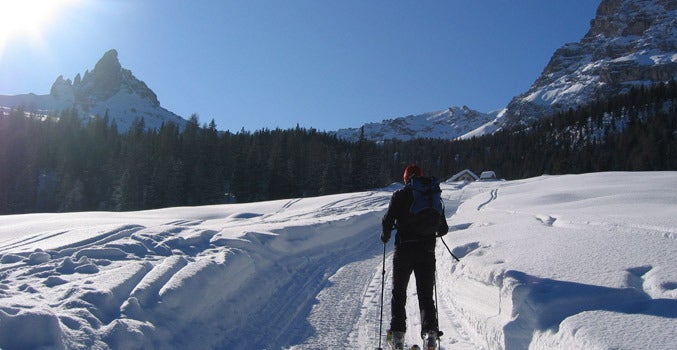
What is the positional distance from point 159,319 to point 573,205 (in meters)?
14.8

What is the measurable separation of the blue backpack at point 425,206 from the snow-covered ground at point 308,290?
1.34 m

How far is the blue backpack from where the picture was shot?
5.36 meters

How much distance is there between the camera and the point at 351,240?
1603cm

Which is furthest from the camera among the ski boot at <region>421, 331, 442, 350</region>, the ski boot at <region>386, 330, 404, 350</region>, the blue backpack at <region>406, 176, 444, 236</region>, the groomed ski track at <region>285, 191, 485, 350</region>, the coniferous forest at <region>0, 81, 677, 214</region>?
the coniferous forest at <region>0, 81, 677, 214</region>

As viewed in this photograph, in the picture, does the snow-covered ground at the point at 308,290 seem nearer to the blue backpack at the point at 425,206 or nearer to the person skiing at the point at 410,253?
the person skiing at the point at 410,253

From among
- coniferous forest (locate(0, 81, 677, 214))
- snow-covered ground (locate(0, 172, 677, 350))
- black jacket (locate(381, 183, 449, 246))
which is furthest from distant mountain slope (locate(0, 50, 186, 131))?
black jacket (locate(381, 183, 449, 246))

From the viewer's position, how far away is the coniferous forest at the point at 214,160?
60.2m

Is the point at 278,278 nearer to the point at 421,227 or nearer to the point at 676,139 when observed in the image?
the point at 421,227

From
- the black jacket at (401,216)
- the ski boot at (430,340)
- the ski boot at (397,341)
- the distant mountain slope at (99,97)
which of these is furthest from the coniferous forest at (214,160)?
the distant mountain slope at (99,97)

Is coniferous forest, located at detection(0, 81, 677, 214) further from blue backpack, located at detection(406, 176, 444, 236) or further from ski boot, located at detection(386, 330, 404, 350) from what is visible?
ski boot, located at detection(386, 330, 404, 350)

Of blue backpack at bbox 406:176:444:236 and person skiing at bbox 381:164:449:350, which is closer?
person skiing at bbox 381:164:449:350

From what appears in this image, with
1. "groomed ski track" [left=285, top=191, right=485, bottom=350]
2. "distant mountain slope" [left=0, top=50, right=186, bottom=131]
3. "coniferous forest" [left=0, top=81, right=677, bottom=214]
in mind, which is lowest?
"groomed ski track" [left=285, top=191, right=485, bottom=350]

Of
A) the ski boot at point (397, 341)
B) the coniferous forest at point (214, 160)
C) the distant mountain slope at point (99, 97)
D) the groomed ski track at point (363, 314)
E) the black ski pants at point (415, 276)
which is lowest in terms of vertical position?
the groomed ski track at point (363, 314)

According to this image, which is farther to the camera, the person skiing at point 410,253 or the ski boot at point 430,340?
the person skiing at point 410,253
